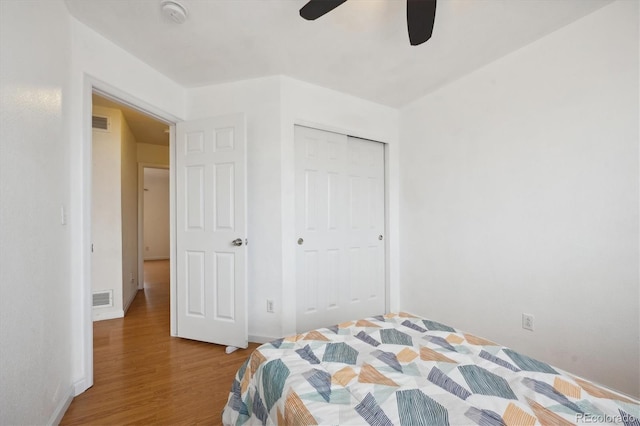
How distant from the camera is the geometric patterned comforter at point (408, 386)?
792 millimetres

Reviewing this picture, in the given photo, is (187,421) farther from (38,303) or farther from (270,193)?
(270,193)

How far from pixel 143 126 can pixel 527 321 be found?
4.83m

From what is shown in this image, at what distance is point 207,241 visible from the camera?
8.29 feet

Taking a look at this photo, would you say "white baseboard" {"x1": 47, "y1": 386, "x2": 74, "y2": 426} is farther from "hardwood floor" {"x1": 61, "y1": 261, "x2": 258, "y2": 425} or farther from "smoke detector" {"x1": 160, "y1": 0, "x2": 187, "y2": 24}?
"smoke detector" {"x1": 160, "y1": 0, "x2": 187, "y2": 24}

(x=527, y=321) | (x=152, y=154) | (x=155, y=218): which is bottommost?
(x=527, y=321)

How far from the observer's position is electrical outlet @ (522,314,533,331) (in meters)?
2.06

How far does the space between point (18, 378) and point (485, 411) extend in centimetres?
172

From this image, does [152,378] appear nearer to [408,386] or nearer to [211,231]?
[211,231]

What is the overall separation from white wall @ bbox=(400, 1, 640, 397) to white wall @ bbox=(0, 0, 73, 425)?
289 cm

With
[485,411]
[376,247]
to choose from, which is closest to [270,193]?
[376,247]

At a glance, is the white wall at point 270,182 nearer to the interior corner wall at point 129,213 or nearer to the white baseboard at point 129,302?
the interior corner wall at point 129,213

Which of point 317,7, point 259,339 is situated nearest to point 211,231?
point 259,339

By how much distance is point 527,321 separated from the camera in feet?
→ 6.82

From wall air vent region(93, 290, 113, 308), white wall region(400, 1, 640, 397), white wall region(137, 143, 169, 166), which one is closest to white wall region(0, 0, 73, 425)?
wall air vent region(93, 290, 113, 308)
